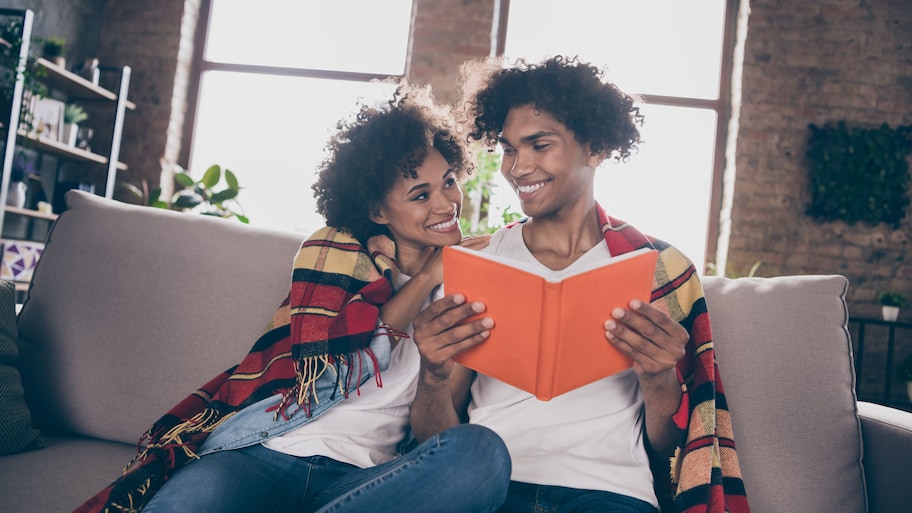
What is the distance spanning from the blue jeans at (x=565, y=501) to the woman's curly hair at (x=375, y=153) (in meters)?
0.65

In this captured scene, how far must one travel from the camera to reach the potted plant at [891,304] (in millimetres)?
4266

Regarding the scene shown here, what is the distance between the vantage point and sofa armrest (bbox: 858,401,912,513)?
1276mm

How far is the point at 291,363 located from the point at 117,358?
0.52 m

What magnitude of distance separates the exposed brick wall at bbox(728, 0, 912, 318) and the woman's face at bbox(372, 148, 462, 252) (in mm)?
3512

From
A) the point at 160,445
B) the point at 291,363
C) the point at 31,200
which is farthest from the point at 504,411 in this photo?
the point at 31,200

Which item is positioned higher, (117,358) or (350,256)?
(350,256)

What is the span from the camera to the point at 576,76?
161 cm

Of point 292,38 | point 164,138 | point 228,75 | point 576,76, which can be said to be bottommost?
point 576,76

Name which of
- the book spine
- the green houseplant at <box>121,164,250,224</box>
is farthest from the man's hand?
the green houseplant at <box>121,164,250,224</box>

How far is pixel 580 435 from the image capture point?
4.08ft

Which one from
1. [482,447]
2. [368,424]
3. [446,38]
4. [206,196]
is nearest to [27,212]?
[206,196]

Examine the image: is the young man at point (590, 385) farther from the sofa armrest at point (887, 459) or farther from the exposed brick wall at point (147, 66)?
the exposed brick wall at point (147, 66)

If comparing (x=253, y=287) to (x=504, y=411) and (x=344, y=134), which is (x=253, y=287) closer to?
(x=344, y=134)

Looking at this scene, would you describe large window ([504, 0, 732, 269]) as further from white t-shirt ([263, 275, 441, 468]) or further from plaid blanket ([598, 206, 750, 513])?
white t-shirt ([263, 275, 441, 468])
